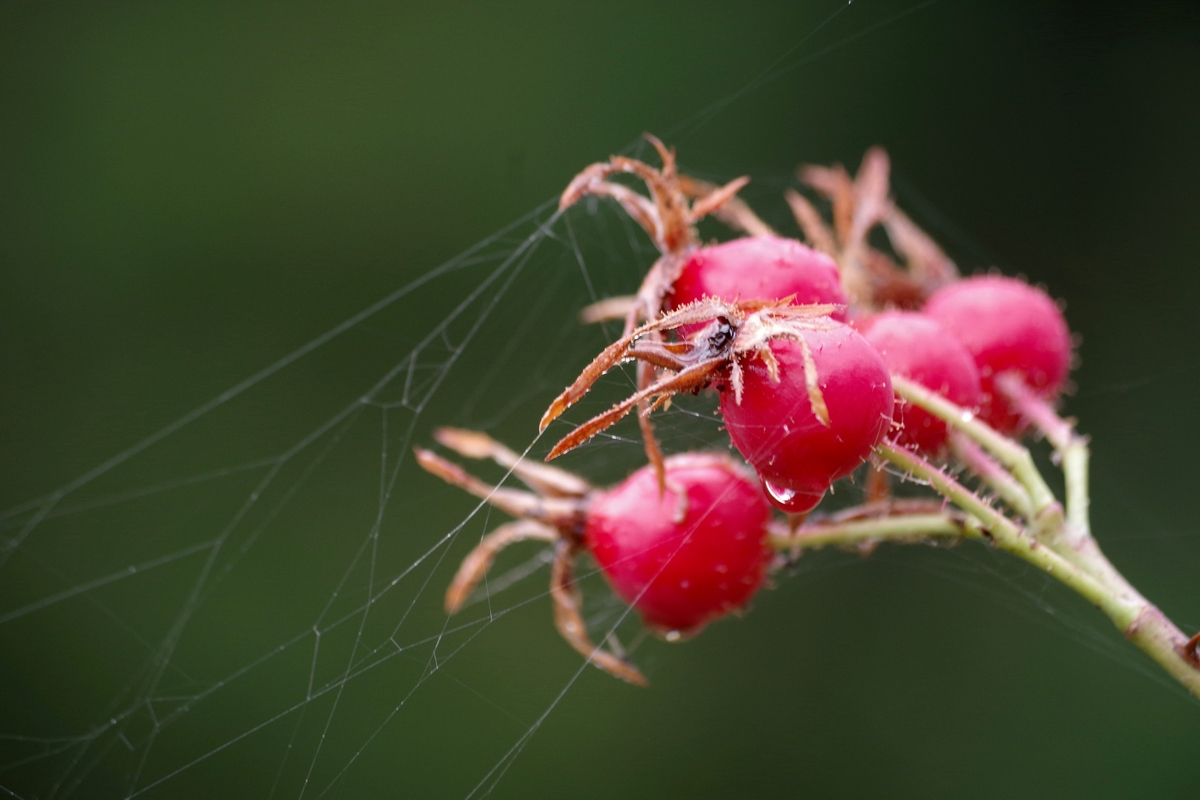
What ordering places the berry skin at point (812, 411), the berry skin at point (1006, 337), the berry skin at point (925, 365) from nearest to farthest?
the berry skin at point (812, 411) < the berry skin at point (925, 365) < the berry skin at point (1006, 337)

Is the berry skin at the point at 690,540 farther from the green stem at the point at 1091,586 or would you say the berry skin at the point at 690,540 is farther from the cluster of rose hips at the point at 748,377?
the green stem at the point at 1091,586

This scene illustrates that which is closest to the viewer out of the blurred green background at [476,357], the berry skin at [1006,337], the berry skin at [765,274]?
the berry skin at [765,274]

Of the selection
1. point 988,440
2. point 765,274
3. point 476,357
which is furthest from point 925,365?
point 476,357

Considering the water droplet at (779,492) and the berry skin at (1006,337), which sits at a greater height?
the water droplet at (779,492)

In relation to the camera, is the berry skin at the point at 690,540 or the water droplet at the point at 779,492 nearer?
the water droplet at the point at 779,492

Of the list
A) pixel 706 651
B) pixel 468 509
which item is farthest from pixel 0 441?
pixel 706 651

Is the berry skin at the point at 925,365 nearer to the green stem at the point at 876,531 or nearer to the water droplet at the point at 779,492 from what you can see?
the green stem at the point at 876,531

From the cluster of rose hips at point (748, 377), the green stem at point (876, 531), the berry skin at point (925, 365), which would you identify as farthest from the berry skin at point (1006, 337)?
the green stem at point (876, 531)

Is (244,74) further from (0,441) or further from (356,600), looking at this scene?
(356,600)
